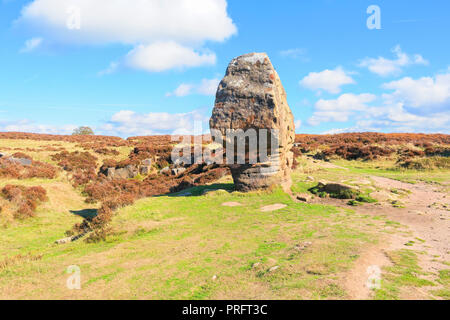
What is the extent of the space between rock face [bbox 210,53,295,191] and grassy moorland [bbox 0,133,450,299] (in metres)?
1.37

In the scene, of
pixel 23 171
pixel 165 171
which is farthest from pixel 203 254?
pixel 165 171

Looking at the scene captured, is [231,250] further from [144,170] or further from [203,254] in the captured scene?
[144,170]

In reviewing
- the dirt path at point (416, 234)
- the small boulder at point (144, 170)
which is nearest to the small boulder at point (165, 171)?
the small boulder at point (144, 170)

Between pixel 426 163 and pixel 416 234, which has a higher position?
pixel 426 163

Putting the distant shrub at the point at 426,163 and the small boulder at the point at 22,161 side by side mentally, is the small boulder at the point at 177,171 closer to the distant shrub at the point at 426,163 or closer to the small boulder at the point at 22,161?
the small boulder at the point at 22,161

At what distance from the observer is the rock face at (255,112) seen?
54.4ft

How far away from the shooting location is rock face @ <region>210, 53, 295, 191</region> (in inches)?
653

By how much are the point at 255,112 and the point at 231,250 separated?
9.64 metres

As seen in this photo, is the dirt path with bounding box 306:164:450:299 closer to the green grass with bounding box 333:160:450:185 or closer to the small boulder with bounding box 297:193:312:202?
the small boulder with bounding box 297:193:312:202

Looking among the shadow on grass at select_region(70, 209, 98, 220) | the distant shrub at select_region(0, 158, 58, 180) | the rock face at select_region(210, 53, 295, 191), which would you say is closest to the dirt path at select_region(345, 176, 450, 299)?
the rock face at select_region(210, 53, 295, 191)

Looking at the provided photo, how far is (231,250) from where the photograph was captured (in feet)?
30.7
